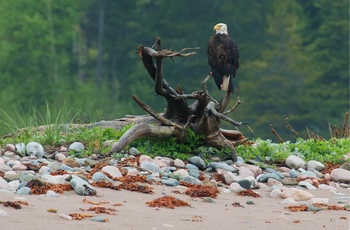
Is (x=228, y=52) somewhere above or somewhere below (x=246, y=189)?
above

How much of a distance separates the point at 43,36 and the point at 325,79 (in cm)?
1486

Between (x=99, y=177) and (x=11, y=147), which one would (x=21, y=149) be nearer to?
(x=11, y=147)

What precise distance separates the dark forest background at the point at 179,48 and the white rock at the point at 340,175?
33.9m

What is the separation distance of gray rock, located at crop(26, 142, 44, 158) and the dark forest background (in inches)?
1355

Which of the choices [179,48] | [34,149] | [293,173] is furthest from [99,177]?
[179,48]

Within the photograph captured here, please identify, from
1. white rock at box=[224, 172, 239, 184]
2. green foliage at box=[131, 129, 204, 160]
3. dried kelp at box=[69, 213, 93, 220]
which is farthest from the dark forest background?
dried kelp at box=[69, 213, 93, 220]

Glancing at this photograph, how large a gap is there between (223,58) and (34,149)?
107 inches

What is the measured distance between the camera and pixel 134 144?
34.3 ft

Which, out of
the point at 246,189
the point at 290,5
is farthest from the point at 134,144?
the point at 290,5

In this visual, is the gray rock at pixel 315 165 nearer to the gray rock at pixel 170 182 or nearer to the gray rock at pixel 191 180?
the gray rock at pixel 191 180

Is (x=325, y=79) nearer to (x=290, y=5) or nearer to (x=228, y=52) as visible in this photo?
(x=290, y=5)

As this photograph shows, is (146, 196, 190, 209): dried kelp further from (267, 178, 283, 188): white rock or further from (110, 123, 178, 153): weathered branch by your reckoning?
(110, 123, 178, 153): weathered branch

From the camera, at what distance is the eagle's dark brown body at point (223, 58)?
11422 millimetres

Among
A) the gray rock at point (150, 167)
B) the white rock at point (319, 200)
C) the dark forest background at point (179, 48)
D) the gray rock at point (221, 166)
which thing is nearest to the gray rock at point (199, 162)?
the gray rock at point (221, 166)
